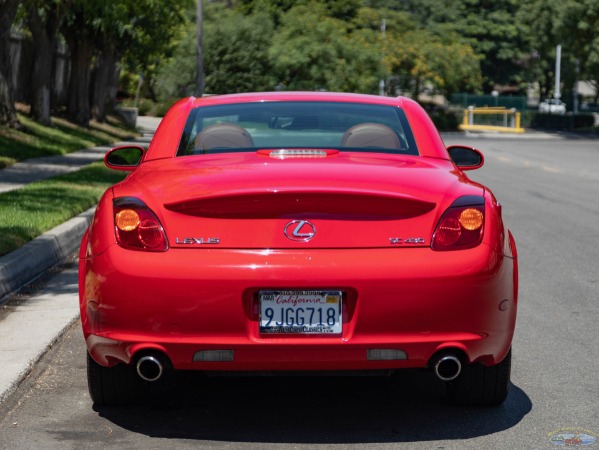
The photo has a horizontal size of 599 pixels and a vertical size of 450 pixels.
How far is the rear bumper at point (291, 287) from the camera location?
504 centimetres

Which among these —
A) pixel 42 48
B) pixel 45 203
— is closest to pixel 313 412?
pixel 45 203

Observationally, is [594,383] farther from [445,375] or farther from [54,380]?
A: [54,380]

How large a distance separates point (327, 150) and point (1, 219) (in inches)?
252

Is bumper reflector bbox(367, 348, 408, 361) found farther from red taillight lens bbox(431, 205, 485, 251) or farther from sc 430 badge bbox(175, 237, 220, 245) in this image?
sc 430 badge bbox(175, 237, 220, 245)

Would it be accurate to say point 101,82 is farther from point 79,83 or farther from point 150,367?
point 150,367

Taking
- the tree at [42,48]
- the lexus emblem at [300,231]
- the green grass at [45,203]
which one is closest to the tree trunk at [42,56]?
the tree at [42,48]

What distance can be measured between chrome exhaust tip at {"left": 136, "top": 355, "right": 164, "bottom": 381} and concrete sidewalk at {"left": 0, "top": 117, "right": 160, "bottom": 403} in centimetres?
95

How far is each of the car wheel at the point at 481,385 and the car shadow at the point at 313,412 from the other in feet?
0.17

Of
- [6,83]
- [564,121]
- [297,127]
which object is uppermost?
[297,127]

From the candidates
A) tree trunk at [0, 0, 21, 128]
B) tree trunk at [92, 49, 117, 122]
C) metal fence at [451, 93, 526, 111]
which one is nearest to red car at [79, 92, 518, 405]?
tree trunk at [0, 0, 21, 128]

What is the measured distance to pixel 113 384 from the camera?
570 cm

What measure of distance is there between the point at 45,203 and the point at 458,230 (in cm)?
903

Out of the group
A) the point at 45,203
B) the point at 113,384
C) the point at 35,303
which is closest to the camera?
the point at 113,384

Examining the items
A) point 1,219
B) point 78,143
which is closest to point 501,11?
point 78,143
